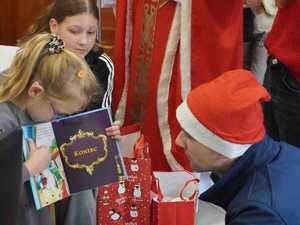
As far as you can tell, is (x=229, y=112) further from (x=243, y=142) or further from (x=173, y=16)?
(x=173, y=16)

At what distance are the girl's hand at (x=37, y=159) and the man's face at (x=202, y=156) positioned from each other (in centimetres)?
40

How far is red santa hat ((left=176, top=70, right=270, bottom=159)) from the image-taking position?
4.40ft

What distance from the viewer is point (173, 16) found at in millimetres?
2000

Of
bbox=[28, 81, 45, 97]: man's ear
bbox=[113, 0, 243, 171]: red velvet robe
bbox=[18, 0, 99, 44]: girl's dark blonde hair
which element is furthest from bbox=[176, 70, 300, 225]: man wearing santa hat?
bbox=[18, 0, 99, 44]: girl's dark blonde hair

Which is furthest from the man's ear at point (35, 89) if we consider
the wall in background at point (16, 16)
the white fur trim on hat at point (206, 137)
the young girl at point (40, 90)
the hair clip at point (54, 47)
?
the wall in background at point (16, 16)

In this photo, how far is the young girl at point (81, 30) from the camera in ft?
7.29

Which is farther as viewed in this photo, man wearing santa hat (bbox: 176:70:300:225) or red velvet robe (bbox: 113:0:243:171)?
red velvet robe (bbox: 113:0:243:171)

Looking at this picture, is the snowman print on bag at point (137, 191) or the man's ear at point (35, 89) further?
the snowman print on bag at point (137, 191)

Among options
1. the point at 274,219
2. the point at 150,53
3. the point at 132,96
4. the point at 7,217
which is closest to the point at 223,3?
the point at 150,53

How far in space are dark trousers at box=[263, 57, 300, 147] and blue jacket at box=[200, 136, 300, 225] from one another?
436 millimetres

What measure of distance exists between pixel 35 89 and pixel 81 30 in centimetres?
72

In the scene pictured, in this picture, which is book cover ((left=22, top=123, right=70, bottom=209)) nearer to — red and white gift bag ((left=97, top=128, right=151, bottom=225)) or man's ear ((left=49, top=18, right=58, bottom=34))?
red and white gift bag ((left=97, top=128, right=151, bottom=225))

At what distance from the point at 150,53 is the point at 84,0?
42 cm

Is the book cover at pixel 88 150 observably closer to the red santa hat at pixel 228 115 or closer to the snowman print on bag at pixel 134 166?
the snowman print on bag at pixel 134 166
